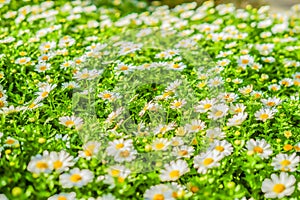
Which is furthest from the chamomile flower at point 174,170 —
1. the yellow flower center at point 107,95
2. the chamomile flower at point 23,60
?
the chamomile flower at point 23,60

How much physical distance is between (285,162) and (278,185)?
12cm

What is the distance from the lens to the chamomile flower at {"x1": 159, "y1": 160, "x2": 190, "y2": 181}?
165cm

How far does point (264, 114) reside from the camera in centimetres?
201

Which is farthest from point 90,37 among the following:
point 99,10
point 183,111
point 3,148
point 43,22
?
point 3,148

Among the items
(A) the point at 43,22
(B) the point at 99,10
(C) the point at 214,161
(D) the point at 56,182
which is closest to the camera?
(D) the point at 56,182

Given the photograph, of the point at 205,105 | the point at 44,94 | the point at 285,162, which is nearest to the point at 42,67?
the point at 44,94

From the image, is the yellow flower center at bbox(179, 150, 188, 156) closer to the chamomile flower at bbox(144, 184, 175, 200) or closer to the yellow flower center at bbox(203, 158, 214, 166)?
the yellow flower center at bbox(203, 158, 214, 166)

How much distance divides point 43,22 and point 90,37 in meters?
0.40

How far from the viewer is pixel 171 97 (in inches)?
83.7

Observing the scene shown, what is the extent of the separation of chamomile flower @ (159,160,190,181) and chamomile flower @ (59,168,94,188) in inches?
9.0

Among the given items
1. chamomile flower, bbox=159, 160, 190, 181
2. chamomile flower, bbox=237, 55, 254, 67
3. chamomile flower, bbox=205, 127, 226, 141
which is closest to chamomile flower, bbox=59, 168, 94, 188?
chamomile flower, bbox=159, 160, 190, 181

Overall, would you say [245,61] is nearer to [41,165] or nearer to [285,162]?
[285,162]

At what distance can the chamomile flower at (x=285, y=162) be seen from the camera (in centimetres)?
167

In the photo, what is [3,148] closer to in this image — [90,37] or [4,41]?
[4,41]
